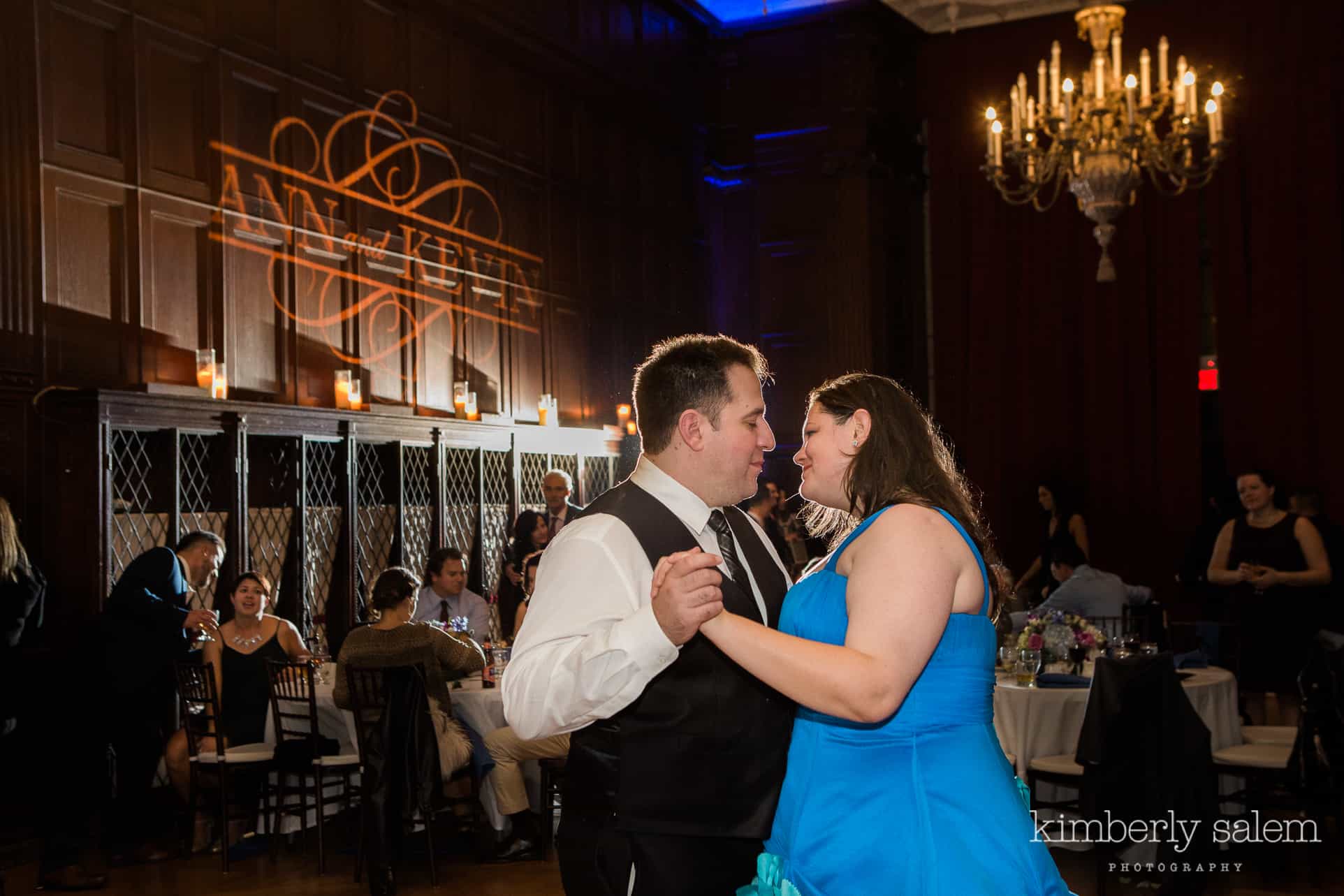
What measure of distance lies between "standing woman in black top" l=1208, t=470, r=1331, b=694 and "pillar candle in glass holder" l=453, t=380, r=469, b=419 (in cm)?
439

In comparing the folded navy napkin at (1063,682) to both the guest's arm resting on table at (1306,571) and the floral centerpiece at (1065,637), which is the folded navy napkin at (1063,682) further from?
the guest's arm resting on table at (1306,571)

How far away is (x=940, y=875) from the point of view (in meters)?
1.73

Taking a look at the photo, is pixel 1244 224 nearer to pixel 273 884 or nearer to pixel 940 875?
pixel 273 884

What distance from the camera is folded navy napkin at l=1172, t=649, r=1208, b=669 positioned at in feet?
18.8

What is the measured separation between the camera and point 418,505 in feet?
24.1

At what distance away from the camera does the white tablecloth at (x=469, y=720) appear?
17.3ft

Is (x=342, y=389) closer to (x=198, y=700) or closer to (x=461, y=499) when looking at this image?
(x=461, y=499)

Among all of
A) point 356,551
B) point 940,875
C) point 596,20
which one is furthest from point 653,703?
point 596,20

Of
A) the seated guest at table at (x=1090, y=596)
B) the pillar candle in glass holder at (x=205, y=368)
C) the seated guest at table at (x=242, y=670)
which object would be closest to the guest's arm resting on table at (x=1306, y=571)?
the seated guest at table at (x=1090, y=596)

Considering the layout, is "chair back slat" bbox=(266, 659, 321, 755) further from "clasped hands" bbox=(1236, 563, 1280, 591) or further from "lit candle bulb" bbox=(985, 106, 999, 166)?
"lit candle bulb" bbox=(985, 106, 999, 166)

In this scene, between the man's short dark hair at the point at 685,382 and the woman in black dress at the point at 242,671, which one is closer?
the man's short dark hair at the point at 685,382

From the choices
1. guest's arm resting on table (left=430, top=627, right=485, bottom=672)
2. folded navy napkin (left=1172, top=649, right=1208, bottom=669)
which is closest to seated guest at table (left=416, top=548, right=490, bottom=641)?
guest's arm resting on table (left=430, top=627, right=485, bottom=672)

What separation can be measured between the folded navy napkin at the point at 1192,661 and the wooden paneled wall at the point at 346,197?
4421 mm

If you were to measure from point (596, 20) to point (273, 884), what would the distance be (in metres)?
6.66
